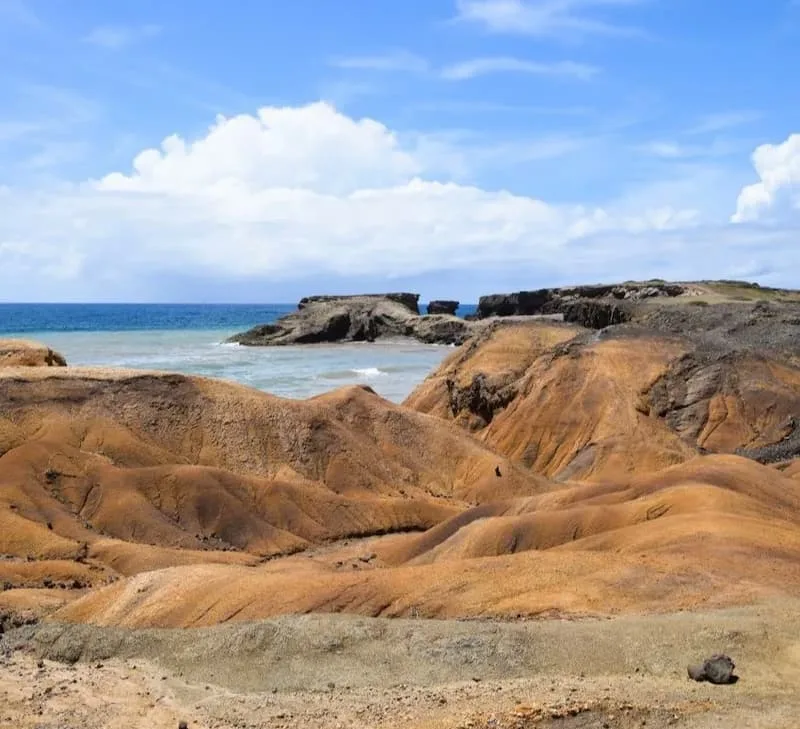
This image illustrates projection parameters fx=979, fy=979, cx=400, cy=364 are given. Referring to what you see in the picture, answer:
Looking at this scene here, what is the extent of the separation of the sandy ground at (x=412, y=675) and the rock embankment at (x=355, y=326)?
8590 cm

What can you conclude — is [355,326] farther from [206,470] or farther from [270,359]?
[206,470]

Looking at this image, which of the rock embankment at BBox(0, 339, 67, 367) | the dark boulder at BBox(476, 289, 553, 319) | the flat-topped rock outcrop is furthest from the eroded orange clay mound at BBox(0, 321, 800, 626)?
the dark boulder at BBox(476, 289, 553, 319)

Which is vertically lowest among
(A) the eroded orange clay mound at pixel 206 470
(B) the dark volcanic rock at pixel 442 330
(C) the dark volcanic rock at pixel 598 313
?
(A) the eroded orange clay mound at pixel 206 470

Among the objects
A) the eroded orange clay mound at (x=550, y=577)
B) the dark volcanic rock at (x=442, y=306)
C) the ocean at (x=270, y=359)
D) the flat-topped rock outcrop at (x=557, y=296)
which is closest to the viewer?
the eroded orange clay mound at (x=550, y=577)

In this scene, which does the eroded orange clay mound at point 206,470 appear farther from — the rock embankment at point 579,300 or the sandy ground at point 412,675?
the rock embankment at point 579,300

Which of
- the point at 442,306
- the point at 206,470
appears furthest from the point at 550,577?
the point at 442,306

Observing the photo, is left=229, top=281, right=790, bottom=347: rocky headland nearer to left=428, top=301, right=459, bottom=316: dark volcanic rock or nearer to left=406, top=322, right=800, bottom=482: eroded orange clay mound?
left=428, top=301, right=459, bottom=316: dark volcanic rock

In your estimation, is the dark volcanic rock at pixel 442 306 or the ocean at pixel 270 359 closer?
the ocean at pixel 270 359

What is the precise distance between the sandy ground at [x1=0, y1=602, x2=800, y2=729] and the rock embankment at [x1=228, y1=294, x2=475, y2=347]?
282 feet

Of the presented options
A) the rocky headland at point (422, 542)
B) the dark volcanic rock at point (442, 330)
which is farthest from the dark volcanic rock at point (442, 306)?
the rocky headland at point (422, 542)

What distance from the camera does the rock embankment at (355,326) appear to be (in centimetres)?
10169

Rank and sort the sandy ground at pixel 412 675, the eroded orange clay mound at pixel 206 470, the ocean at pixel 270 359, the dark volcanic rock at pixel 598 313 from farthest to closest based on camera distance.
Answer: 1. the ocean at pixel 270 359
2. the dark volcanic rock at pixel 598 313
3. the eroded orange clay mound at pixel 206 470
4. the sandy ground at pixel 412 675

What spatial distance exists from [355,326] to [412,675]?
95.9m

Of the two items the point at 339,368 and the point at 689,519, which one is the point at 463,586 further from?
the point at 339,368
